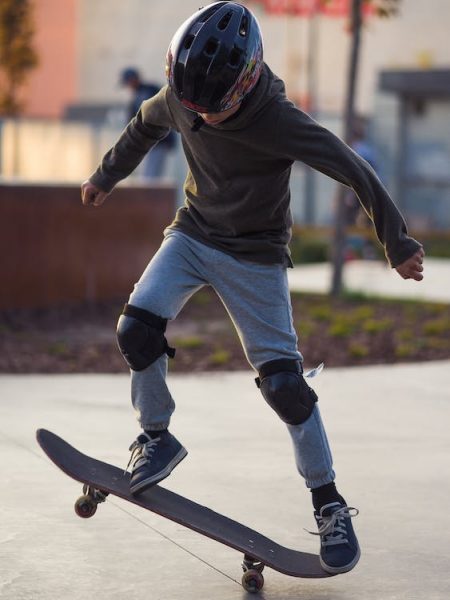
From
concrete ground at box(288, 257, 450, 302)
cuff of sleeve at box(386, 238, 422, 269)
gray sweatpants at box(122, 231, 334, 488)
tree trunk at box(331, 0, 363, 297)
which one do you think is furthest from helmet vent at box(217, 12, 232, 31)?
concrete ground at box(288, 257, 450, 302)

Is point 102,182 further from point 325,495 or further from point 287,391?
point 325,495

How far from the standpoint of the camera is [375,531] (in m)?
4.40

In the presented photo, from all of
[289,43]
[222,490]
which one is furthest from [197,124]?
[289,43]

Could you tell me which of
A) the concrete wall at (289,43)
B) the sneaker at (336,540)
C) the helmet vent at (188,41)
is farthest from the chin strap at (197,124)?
the concrete wall at (289,43)

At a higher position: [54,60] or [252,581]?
[252,581]

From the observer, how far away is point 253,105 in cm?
379

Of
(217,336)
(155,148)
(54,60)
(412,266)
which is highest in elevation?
(412,266)

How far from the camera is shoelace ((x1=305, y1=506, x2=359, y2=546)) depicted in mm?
3828

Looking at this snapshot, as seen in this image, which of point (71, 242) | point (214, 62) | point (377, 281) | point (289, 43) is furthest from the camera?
point (289, 43)

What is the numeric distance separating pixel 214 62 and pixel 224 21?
0.16 metres


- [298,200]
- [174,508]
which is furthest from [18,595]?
[298,200]

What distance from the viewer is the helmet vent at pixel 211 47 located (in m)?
3.72

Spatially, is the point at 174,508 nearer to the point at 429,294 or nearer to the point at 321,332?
the point at 321,332

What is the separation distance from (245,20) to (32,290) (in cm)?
676
